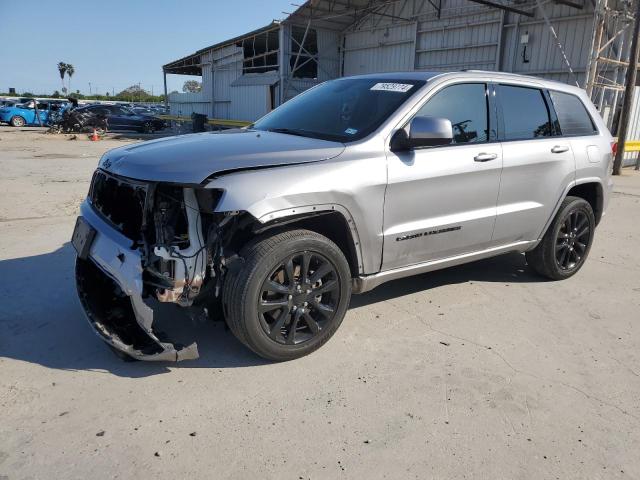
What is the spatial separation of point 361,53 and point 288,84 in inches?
148

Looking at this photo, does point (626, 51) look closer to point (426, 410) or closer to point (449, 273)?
point (449, 273)

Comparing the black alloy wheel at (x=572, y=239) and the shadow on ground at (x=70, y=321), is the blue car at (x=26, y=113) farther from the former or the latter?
the black alloy wheel at (x=572, y=239)

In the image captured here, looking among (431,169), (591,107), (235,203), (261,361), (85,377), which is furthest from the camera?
(591,107)

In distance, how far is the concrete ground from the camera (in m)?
2.41

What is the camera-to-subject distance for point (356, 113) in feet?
12.3

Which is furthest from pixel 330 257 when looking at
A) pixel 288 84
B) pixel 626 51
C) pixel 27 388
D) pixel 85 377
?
pixel 288 84

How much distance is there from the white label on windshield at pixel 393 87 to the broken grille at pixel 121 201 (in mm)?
1940

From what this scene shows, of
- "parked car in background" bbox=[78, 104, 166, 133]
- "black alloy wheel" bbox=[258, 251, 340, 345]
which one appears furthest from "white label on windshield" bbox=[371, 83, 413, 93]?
"parked car in background" bbox=[78, 104, 166, 133]

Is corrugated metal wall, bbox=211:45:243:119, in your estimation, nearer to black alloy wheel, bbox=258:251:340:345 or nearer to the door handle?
the door handle

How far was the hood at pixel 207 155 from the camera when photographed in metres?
2.86

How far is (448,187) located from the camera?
12.2 feet

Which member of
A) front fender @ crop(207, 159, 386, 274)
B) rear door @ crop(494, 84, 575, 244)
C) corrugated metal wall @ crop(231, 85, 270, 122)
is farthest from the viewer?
corrugated metal wall @ crop(231, 85, 270, 122)

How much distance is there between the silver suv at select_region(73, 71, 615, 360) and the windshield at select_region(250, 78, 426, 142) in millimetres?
16

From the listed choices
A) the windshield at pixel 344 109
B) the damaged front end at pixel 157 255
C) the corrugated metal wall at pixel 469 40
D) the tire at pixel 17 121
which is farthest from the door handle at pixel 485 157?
the tire at pixel 17 121
